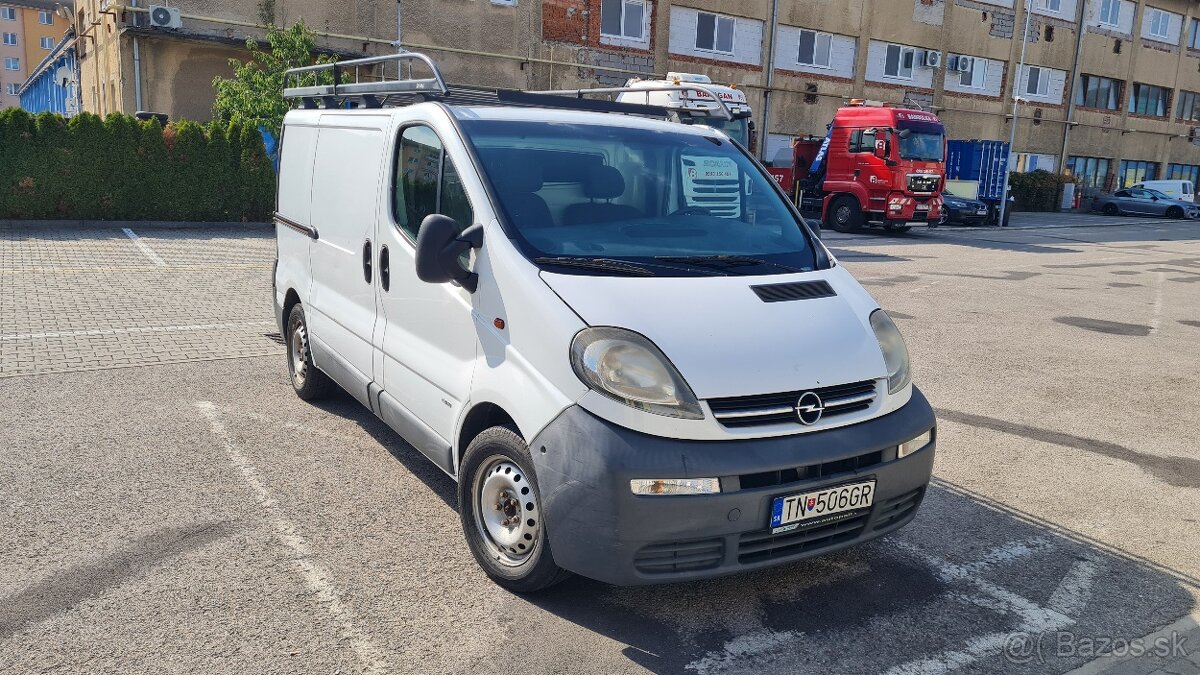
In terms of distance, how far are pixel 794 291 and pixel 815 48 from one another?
31082mm

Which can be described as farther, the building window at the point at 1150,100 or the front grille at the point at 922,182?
the building window at the point at 1150,100

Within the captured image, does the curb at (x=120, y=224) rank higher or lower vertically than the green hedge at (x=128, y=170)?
lower

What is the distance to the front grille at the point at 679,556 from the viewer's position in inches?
130

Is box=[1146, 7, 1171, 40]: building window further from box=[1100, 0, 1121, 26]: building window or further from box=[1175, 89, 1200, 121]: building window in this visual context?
box=[1175, 89, 1200, 121]: building window

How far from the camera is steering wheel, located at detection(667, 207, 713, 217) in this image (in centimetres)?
436

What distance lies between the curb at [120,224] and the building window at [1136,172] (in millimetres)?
42655

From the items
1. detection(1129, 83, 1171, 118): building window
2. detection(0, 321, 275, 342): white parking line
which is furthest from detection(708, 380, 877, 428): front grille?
detection(1129, 83, 1171, 118): building window

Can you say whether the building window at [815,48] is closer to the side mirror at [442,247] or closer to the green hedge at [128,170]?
the green hedge at [128,170]

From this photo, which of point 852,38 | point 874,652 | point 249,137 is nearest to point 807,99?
point 852,38

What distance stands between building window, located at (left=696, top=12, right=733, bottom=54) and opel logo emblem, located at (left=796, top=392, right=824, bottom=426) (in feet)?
91.7

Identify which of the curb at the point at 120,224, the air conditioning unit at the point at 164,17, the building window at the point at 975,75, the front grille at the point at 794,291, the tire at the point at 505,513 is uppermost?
the building window at the point at 975,75

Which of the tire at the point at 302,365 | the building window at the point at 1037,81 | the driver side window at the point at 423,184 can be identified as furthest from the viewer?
the building window at the point at 1037,81

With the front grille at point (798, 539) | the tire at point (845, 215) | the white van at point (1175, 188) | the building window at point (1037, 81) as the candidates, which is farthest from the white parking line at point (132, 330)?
the white van at point (1175, 188)

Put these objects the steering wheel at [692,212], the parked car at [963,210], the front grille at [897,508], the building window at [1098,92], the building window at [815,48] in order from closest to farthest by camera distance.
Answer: the front grille at [897,508] → the steering wheel at [692,212] → the parked car at [963,210] → the building window at [815,48] → the building window at [1098,92]
